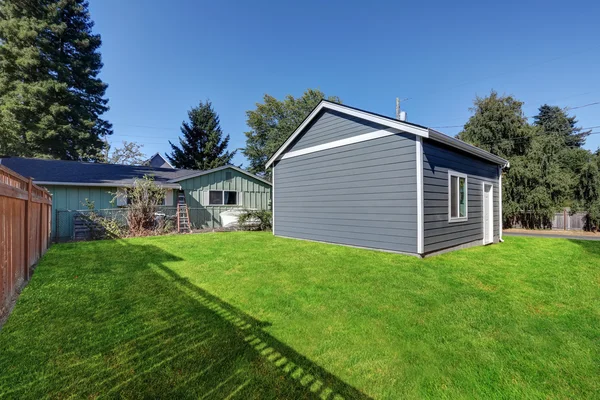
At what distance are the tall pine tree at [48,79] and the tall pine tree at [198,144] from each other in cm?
699

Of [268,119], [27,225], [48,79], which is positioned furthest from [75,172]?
[268,119]

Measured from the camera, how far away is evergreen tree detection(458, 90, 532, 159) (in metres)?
17.3

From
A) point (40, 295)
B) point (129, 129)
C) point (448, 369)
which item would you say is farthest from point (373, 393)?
point (129, 129)

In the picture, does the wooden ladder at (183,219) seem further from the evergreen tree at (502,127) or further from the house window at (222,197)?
the evergreen tree at (502,127)

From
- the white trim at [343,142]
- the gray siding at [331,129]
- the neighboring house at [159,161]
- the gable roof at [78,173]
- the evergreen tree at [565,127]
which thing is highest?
the evergreen tree at [565,127]

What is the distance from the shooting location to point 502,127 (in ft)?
57.2

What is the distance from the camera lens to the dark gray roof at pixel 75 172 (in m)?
10.6

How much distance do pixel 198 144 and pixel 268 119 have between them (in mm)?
7711

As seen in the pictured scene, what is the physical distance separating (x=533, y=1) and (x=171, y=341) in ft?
45.7

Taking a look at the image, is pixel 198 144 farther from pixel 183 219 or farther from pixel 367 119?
pixel 367 119

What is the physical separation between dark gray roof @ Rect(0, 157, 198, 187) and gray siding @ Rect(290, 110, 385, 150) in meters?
7.44

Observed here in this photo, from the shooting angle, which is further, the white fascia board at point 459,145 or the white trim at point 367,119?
the white fascia board at point 459,145

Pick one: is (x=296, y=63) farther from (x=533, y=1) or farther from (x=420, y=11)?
(x=533, y=1)

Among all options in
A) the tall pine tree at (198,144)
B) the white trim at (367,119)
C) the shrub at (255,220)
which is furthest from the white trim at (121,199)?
the tall pine tree at (198,144)
